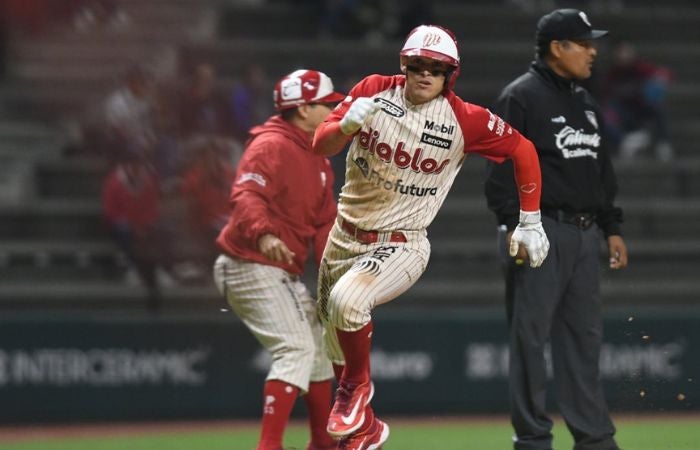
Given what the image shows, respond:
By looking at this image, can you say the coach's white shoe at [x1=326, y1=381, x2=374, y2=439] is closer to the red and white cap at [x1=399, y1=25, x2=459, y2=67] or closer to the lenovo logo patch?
the lenovo logo patch

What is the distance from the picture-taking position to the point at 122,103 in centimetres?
1299

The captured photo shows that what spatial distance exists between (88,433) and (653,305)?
238 inches

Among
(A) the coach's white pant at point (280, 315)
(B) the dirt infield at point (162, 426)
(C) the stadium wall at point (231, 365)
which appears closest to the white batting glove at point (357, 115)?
(A) the coach's white pant at point (280, 315)

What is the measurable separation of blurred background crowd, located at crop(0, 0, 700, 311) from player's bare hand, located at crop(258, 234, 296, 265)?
4872 millimetres

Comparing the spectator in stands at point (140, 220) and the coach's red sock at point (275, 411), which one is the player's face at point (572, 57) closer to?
the coach's red sock at point (275, 411)

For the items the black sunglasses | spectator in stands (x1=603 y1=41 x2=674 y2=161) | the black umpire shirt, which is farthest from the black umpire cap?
spectator in stands (x1=603 y1=41 x2=674 y2=161)

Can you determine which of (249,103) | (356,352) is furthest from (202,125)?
(356,352)

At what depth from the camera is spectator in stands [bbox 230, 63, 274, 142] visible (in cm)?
1316

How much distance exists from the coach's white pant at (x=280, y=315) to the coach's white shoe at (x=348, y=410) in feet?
2.77

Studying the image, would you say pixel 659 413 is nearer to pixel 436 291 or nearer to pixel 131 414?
pixel 436 291

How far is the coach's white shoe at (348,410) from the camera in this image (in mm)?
6379

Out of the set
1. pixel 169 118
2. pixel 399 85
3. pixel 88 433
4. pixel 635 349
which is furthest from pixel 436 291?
pixel 399 85

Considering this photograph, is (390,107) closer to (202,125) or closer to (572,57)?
(572,57)

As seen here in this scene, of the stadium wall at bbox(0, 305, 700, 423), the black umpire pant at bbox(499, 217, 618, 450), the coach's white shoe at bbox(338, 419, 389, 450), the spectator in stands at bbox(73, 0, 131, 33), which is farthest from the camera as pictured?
the spectator in stands at bbox(73, 0, 131, 33)
